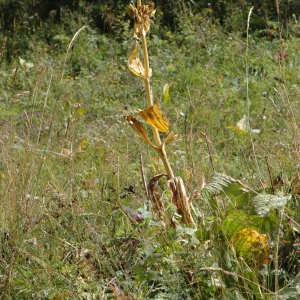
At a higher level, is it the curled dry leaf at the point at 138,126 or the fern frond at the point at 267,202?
the curled dry leaf at the point at 138,126

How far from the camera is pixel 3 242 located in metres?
2.27

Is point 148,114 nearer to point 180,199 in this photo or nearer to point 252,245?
point 180,199

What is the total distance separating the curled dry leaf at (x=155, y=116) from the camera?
1974 mm

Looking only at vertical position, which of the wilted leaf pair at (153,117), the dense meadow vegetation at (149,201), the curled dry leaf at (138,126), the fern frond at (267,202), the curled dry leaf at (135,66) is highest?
the curled dry leaf at (135,66)

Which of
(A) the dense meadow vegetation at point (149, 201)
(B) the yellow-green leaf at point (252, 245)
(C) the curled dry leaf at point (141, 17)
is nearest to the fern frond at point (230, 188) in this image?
(A) the dense meadow vegetation at point (149, 201)

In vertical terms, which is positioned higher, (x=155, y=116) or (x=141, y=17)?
(x=141, y=17)

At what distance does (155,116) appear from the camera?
2.00m

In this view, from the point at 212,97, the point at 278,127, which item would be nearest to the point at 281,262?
the point at 278,127

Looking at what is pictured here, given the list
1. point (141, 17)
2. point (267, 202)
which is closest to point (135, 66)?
point (141, 17)

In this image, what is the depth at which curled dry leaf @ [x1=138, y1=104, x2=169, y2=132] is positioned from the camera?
197 cm

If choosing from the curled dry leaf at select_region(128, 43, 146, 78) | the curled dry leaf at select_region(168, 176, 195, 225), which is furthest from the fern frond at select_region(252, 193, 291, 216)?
the curled dry leaf at select_region(128, 43, 146, 78)

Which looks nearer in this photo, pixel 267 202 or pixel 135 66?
pixel 267 202

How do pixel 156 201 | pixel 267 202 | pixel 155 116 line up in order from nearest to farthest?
pixel 267 202 < pixel 155 116 < pixel 156 201

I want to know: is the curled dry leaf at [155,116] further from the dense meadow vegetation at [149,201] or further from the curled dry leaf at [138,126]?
the dense meadow vegetation at [149,201]
